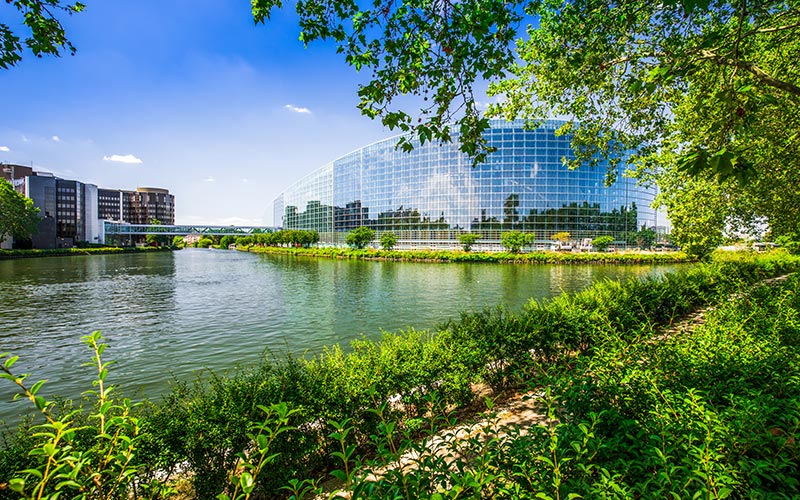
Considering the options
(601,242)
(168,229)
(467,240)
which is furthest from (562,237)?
(168,229)

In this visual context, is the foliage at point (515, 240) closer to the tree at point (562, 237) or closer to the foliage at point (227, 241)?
the tree at point (562, 237)

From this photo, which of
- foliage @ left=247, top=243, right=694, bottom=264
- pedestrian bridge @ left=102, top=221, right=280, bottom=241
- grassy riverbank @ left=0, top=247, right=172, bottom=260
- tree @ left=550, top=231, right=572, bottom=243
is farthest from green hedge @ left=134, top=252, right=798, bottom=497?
pedestrian bridge @ left=102, top=221, right=280, bottom=241

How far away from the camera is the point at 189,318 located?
51.3 feet

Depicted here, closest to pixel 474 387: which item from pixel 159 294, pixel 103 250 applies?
pixel 159 294

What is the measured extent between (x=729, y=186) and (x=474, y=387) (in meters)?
12.0

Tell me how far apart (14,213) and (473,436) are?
86.7m

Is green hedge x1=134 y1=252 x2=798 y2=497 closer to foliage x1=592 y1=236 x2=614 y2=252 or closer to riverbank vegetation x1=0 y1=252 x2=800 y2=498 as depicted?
riverbank vegetation x1=0 y1=252 x2=800 y2=498

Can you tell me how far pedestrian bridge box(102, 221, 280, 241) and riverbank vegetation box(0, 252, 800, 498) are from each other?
12885 cm

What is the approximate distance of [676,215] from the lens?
1398 cm

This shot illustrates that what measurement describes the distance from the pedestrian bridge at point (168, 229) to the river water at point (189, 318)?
328 feet

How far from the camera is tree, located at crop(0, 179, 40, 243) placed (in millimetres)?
56781

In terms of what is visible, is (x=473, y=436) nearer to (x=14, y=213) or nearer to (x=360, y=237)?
(x=360, y=237)

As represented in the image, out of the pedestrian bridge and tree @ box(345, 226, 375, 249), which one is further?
the pedestrian bridge

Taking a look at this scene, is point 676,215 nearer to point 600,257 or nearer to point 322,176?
point 600,257
